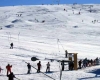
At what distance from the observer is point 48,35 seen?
203 feet

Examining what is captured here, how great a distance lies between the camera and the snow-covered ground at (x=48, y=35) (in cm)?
2922

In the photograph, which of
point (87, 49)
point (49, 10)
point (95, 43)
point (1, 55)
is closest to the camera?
point (1, 55)

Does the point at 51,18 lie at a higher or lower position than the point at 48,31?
higher

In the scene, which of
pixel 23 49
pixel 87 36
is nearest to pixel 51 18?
pixel 87 36

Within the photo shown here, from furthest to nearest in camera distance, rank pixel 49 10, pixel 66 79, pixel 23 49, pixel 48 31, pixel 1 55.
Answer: pixel 49 10, pixel 48 31, pixel 23 49, pixel 1 55, pixel 66 79

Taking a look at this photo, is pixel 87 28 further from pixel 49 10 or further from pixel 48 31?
pixel 49 10

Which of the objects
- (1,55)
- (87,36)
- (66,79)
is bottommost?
(66,79)

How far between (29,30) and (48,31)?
13.8ft

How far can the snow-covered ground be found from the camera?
2922 cm

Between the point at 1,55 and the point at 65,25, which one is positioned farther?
the point at 65,25

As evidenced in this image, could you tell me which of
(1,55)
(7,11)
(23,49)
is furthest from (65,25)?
(1,55)

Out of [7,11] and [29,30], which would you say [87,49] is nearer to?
[29,30]

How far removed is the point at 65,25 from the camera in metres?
74.0

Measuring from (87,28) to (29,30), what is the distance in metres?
13.5
